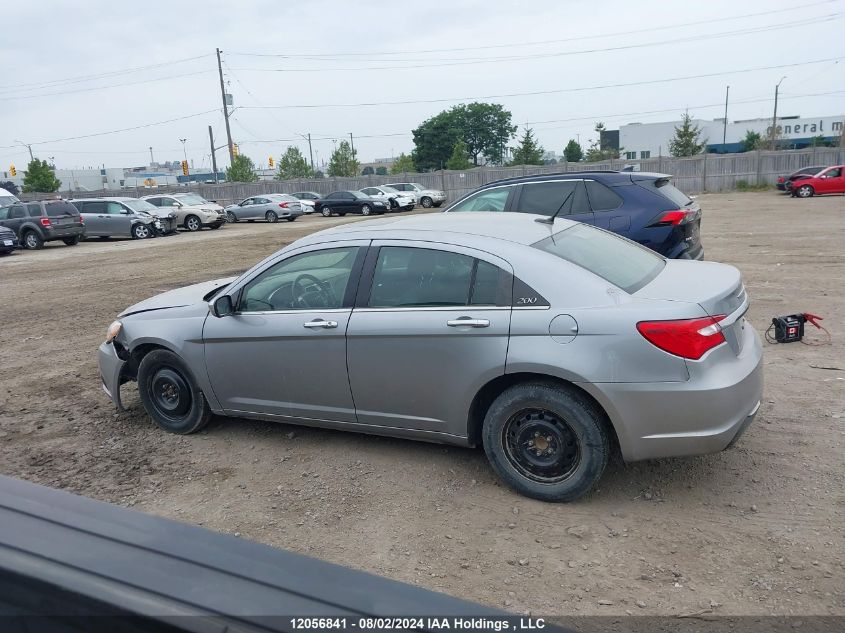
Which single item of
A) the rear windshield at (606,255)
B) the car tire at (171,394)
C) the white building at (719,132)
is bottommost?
the car tire at (171,394)

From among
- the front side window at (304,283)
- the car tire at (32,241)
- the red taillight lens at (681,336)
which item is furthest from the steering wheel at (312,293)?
the car tire at (32,241)

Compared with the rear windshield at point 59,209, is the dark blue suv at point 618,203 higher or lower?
higher

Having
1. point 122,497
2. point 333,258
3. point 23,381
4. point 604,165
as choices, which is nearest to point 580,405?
point 333,258

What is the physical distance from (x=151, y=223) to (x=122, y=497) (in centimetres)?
2408

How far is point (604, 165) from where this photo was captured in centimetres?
3744

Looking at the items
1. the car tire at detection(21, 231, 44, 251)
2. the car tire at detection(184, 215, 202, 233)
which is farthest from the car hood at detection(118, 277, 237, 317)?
the car tire at detection(184, 215, 202, 233)

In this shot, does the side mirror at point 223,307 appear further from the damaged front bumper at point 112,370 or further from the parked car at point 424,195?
the parked car at point 424,195

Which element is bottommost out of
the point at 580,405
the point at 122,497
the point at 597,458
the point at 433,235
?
the point at 122,497

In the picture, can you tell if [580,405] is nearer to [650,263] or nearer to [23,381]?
[650,263]

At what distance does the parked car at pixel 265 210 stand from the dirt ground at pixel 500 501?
27684 mm

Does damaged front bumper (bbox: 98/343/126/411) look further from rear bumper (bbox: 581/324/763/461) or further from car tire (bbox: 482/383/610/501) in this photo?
rear bumper (bbox: 581/324/763/461)

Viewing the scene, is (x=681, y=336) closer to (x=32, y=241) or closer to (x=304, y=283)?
(x=304, y=283)

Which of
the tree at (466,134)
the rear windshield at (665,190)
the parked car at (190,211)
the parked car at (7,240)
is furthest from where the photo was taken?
the tree at (466,134)

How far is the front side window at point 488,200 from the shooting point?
8844 millimetres
